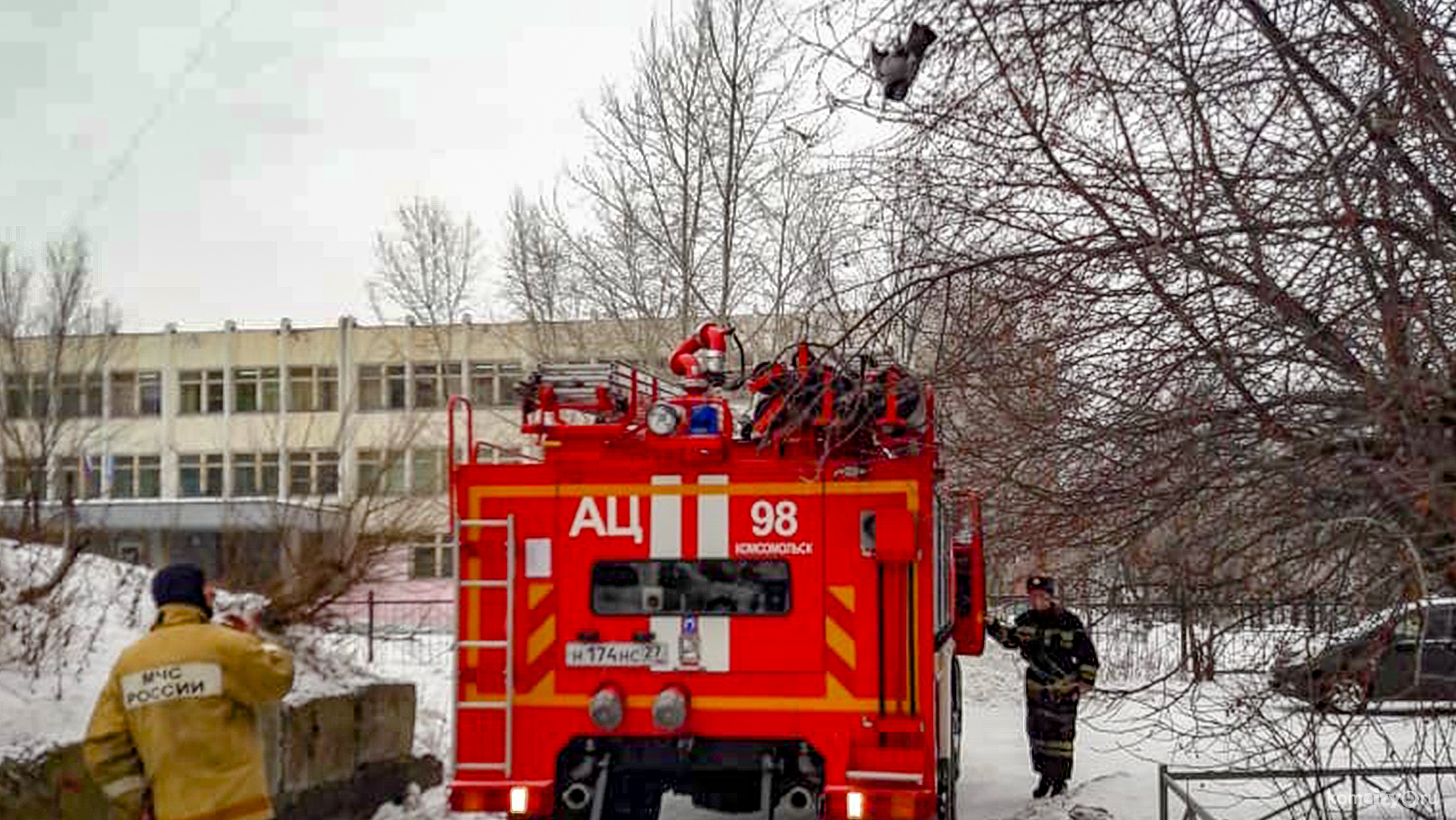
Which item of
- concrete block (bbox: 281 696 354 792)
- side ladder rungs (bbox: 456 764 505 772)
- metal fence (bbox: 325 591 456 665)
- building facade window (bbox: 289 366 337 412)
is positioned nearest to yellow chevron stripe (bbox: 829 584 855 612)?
side ladder rungs (bbox: 456 764 505 772)

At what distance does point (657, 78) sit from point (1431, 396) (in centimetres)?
1984

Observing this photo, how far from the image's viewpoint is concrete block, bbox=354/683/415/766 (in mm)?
10609

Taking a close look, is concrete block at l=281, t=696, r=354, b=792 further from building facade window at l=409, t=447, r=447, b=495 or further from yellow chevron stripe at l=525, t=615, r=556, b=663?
building facade window at l=409, t=447, r=447, b=495

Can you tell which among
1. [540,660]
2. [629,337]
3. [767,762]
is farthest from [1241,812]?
[629,337]

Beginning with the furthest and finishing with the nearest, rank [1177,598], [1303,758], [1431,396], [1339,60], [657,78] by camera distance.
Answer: [657,78] < [1177,598] < [1303,758] < [1339,60] < [1431,396]

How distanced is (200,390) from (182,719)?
42.9 m

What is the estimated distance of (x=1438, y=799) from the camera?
671 centimetres

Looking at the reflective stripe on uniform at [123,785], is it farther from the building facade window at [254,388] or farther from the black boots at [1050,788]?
the building facade window at [254,388]

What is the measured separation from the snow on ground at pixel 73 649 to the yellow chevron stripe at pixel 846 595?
4.18 m

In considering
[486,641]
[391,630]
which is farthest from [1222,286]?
[391,630]

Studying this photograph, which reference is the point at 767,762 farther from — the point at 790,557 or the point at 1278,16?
the point at 1278,16

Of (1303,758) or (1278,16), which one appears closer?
(1278,16)

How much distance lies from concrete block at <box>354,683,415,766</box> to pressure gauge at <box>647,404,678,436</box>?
4.22 meters

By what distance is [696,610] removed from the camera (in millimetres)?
7438
